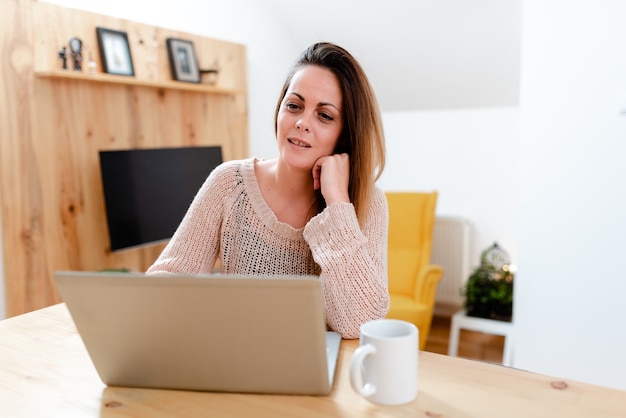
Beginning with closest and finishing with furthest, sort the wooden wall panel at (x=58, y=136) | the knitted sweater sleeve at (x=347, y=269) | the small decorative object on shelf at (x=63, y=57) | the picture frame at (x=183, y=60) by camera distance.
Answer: the knitted sweater sleeve at (x=347, y=269) → the wooden wall panel at (x=58, y=136) → the small decorative object on shelf at (x=63, y=57) → the picture frame at (x=183, y=60)

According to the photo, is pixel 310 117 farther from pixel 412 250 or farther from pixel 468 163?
pixel 468 163

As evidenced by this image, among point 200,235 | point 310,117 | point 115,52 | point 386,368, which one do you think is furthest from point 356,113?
point 115,52

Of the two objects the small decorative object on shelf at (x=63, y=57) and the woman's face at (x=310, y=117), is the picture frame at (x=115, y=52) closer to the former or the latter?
the small decorative object on shelf at (x=63, y=57)

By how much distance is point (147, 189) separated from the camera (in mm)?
2912

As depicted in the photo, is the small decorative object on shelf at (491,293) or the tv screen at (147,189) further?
the small decorative object on shelf at (491,293)

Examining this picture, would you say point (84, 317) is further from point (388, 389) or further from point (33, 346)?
point (388, 389)

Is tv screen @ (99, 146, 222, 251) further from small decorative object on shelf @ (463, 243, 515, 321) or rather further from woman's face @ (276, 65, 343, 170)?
small decorative object on shelf @ (463, 243, 515, 321)

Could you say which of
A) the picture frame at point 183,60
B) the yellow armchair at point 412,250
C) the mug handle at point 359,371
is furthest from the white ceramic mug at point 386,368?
the picture frame at point 183,60

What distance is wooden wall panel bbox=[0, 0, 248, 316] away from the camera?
2461 mm

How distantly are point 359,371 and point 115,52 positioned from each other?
2373 mm

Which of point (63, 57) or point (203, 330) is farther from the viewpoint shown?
point (63, 57)

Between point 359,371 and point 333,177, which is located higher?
point 333,177

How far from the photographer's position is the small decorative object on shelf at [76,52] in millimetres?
2631

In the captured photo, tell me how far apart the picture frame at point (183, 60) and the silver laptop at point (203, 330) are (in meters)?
2.43
